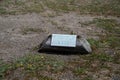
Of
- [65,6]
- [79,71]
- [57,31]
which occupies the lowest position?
[79,71]

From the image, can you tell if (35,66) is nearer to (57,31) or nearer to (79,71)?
(79,71)

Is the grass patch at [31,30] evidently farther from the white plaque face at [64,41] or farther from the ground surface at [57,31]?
the white plaque face at [64,41]

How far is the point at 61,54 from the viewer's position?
19.4ft

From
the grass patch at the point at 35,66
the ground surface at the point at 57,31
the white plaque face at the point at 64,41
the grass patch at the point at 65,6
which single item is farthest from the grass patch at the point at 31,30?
the grass patch at the point at 65,6

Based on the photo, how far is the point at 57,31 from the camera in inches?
308

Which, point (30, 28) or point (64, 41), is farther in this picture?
point (30, 28)

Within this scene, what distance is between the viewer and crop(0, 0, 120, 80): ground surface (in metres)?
5.09

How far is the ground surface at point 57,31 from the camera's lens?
5094 millimetres

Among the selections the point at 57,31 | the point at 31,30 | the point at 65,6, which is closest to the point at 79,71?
the point at 57,31

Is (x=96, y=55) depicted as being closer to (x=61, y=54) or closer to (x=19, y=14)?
(x=61, y=54)

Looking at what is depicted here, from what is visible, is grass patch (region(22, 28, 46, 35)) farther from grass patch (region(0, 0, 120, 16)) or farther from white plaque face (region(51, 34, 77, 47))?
grass patch (region(0, 0, 120, 16))

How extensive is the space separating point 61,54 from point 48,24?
2824mm

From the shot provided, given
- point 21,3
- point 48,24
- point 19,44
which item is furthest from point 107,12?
point 19,44

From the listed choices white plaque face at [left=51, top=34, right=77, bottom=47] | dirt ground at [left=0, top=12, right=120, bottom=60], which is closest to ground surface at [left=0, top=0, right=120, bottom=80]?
dirt ground at [left=0, top=12, right=120, bottom=60]
